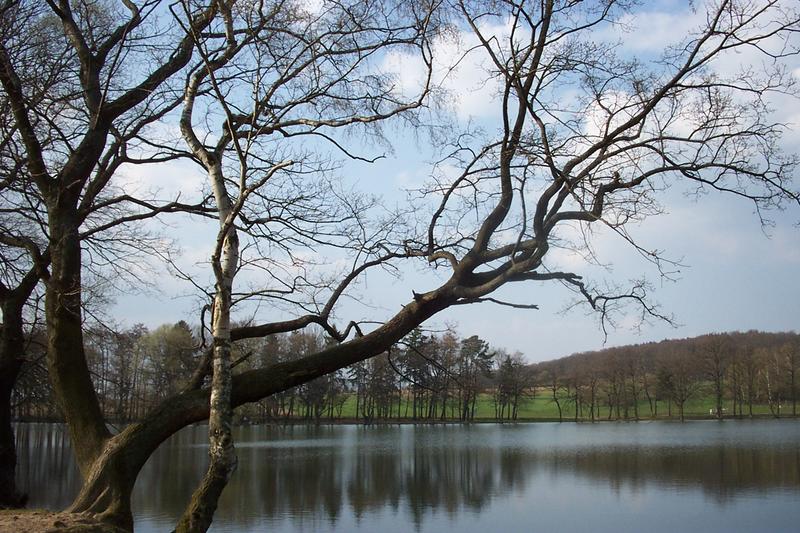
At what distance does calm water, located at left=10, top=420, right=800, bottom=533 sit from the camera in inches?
600

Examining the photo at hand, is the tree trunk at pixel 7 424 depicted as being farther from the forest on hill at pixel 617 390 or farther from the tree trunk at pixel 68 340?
the forest on hill at pixel 617 390

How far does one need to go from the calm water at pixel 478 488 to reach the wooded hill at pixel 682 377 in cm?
3593

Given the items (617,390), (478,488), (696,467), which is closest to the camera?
(478,488)

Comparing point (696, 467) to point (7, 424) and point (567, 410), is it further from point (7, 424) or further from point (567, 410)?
point (567, 410)

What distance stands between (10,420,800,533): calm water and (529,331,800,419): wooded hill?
3593 centimetres

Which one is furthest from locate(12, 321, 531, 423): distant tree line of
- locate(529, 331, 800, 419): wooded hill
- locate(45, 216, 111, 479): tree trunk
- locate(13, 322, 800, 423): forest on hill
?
locate(45, 216, 111, 479): tree trunk

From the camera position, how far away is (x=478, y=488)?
20266 mm

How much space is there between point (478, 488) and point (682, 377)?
51.4 m

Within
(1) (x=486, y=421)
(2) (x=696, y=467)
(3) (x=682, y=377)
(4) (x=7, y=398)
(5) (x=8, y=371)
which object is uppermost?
(5) (x=8, y=371)

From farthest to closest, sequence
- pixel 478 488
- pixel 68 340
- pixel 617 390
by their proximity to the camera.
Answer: pixel 617 390 → pixel 478 488 → pixel 68 340

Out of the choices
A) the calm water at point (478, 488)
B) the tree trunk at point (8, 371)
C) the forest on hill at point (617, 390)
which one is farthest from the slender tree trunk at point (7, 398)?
the forest on hill at point (617, 390)

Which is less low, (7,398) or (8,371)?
(8,371)

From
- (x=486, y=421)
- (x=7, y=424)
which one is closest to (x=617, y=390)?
(x=486, y=421)

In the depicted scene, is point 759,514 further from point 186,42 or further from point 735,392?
point 735,392
